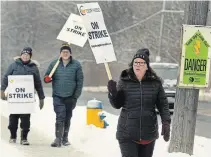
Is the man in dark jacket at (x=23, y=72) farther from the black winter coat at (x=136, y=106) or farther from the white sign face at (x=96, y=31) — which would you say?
the black winter coat at (x=136, y=106)

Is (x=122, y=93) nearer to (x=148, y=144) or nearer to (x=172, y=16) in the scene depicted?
(x=148, y=144)

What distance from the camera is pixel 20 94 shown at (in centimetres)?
922

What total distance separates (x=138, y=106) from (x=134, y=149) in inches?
18.1

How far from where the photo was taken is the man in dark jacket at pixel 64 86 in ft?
29.1

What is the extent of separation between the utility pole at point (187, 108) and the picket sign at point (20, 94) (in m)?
2.74

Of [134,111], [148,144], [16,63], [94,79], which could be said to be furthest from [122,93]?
[94,79]

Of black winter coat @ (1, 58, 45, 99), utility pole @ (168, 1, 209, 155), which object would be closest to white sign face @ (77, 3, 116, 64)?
utility pole @ (168, 1, 209, 155)

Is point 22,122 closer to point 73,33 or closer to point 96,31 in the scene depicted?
point 73,33

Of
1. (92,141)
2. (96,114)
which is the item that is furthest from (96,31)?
(96,114)

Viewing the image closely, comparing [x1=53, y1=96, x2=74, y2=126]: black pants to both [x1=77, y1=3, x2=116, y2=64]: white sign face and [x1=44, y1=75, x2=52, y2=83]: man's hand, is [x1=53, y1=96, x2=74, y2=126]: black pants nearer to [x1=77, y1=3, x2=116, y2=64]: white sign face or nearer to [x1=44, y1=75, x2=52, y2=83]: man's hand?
[x1=44, y1=75, x2=52, y2=83]: man's hand

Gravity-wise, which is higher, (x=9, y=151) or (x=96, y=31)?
(x=96, y=31)

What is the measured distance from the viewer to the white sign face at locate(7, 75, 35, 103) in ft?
29.7

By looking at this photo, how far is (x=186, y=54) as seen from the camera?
291 inches

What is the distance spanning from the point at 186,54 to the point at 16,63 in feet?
10.4
